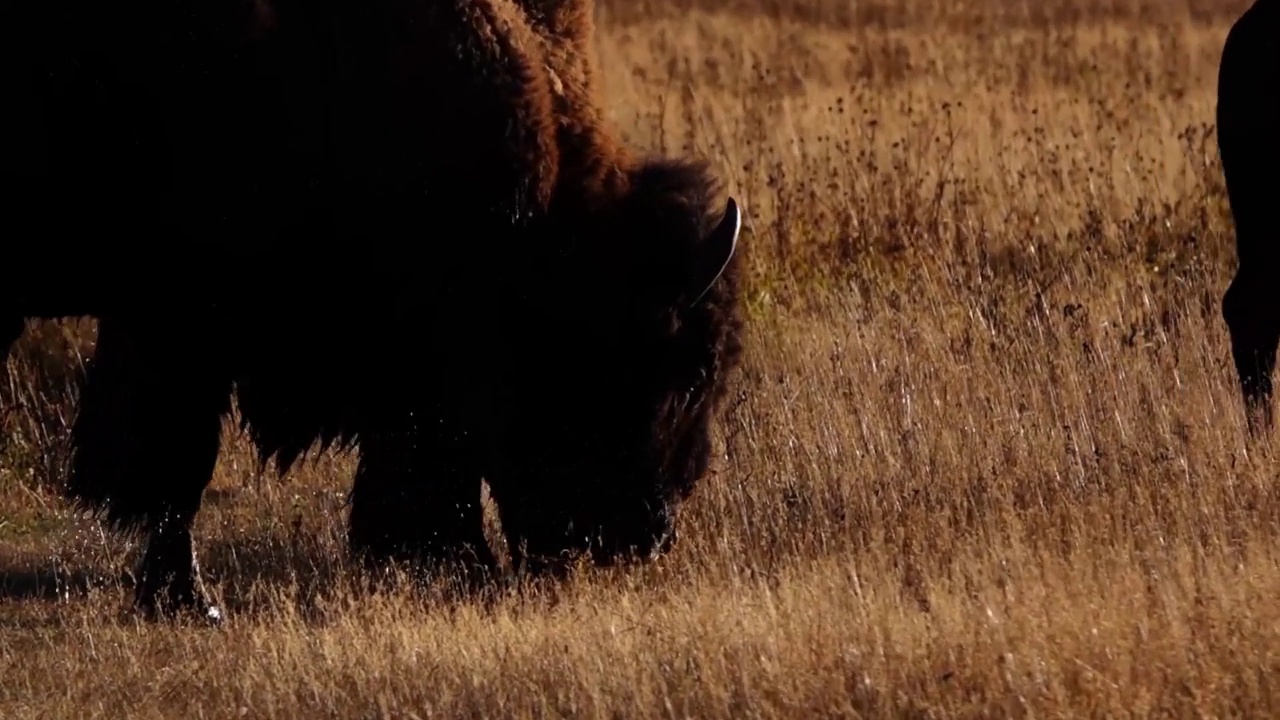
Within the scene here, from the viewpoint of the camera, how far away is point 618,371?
6984mm

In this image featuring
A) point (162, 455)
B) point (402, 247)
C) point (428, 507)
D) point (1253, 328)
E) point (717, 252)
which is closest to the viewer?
point (717, 252)

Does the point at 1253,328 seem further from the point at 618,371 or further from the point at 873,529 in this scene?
the point at 618,371

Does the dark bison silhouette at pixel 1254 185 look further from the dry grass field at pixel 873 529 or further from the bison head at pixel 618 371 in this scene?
the bison head at pixel 618 371

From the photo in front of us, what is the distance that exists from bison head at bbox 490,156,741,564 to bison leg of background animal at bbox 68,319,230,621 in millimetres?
1132

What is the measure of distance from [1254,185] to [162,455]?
14.2 feet

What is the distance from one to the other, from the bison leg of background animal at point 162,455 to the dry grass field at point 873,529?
208 millimetres

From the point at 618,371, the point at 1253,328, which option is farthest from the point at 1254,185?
the point at 618,371

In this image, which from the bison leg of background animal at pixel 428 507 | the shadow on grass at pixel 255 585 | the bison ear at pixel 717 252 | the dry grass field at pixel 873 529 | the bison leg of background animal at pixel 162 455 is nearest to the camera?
the dry grass field at pixel 873 529

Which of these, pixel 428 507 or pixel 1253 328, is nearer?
pixel 428 507

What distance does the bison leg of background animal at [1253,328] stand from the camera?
813 cm

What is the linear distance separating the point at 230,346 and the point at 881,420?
2732 mm

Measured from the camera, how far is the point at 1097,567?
5961 millimetres

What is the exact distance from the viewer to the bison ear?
6871 mm

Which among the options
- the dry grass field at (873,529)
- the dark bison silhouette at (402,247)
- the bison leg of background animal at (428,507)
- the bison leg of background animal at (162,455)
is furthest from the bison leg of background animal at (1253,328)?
the bison leg of background animal at (162,455)
